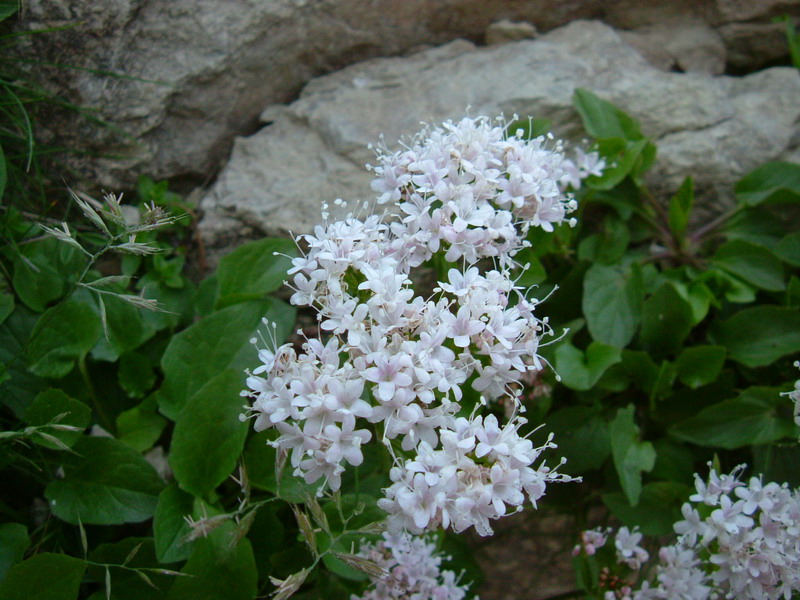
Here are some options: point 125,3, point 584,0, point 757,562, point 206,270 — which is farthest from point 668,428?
point 125,3

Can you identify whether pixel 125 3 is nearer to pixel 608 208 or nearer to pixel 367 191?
pixel 367 191

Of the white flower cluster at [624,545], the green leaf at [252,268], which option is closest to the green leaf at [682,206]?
the white flower cluster at [624,545]

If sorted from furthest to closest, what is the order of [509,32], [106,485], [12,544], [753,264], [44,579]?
[509,32], [753,264], [106,485], [12,544], [44,579]

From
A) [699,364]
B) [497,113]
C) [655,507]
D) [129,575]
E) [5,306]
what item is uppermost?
[497,113]

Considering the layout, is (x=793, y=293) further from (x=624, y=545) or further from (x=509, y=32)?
(x=509, y=32)

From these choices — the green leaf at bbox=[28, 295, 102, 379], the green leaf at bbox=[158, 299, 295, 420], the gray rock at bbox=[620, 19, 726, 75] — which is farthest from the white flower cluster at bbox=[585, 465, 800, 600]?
the gray rock at bbox=[620, 19, 726, 75]

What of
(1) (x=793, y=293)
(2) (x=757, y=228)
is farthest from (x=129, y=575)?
(2) (x=757, y=228)

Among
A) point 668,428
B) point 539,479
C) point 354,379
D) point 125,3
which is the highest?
point 125,3

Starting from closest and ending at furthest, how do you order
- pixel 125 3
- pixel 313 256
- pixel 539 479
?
pixel 539 479, pixel 313 256, pixel 125 3
